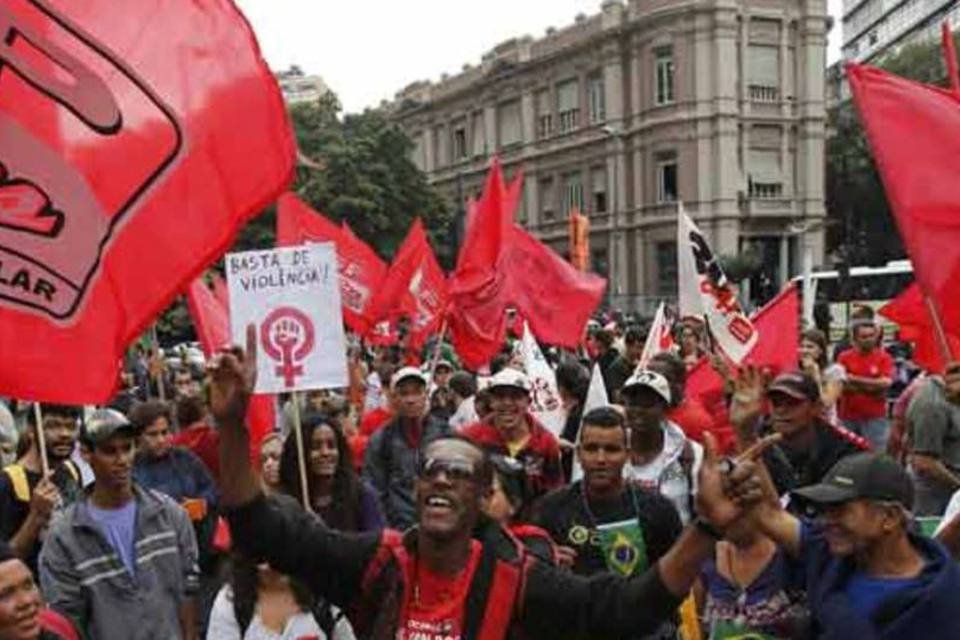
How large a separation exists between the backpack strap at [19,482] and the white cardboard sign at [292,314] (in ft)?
3.22

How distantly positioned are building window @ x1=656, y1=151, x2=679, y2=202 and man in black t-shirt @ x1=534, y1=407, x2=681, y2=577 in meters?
46.9

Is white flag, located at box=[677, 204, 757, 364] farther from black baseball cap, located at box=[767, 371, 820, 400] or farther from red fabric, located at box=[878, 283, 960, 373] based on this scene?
black baseball cap, located at box=[767, 371, 820, 400]

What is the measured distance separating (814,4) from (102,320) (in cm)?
4883

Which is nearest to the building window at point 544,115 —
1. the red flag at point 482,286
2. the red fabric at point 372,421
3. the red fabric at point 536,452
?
the red flag at point 482,286

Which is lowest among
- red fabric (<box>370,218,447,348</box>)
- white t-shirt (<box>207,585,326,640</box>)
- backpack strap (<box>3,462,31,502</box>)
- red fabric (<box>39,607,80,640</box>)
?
white t-shirt (<box>207,585,326,640</box>)

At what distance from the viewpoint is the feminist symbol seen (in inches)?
201

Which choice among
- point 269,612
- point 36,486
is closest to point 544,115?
point 36,486

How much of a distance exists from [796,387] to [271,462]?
221 centimetres

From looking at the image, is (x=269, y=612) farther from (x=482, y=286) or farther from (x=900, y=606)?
(x=482, y=286)

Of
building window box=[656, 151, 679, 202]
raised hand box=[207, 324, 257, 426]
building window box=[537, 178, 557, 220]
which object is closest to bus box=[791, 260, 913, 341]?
building window box=[656, 151, 679, 202]

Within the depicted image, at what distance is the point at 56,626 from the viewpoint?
337 centimetres

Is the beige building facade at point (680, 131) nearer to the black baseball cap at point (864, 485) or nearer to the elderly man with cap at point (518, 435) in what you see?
the elderly man with cap at point (518, 435)

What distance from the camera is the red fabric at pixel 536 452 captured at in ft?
19.5

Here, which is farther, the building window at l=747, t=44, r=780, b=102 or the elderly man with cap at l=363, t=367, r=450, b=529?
the building window at l=747, t=44, r=780, b=102
